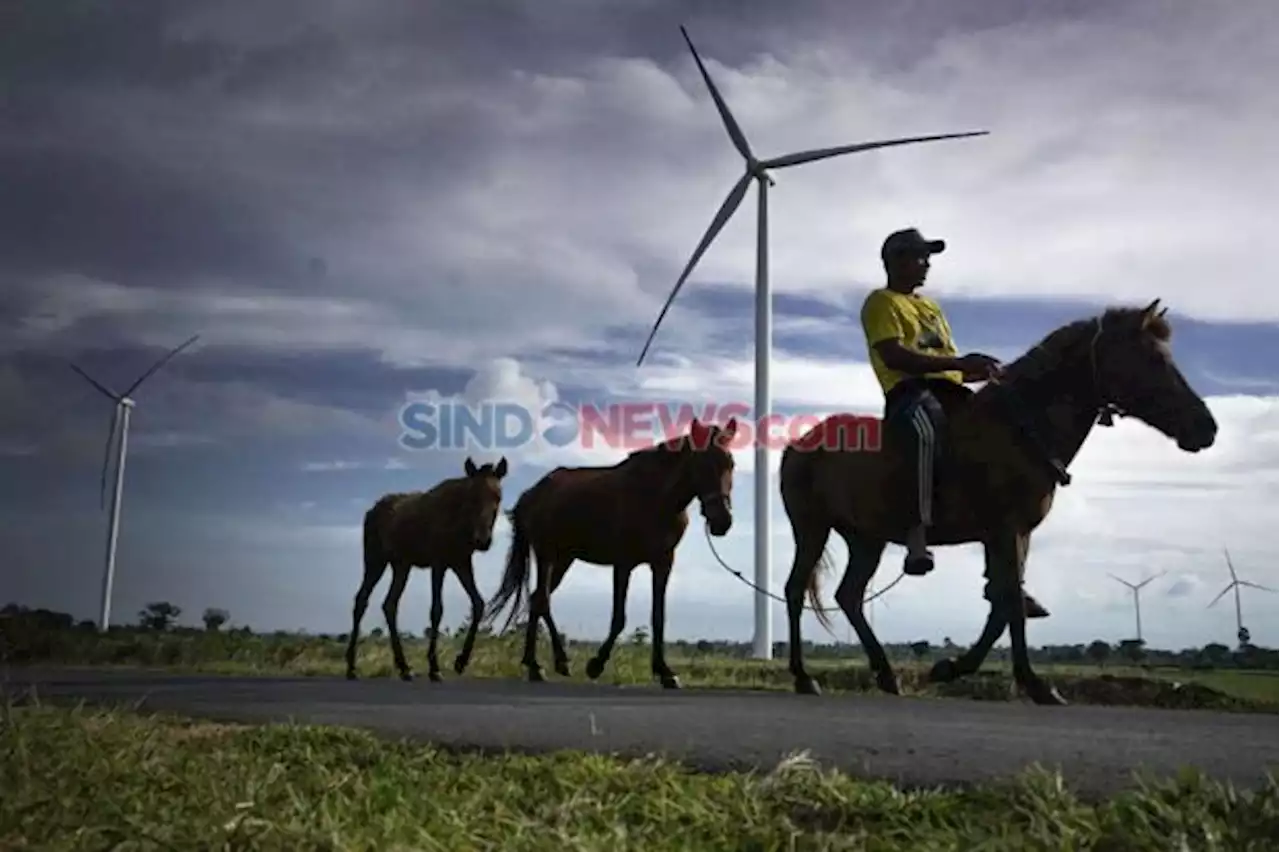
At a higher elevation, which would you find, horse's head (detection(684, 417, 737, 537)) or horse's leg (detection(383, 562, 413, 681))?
horse's head (detection(684, 417, 737, 537))

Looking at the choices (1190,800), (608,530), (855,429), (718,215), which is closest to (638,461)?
(608,530)

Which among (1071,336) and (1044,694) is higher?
(1071,336)

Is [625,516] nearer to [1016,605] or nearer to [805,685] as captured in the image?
[805,685]

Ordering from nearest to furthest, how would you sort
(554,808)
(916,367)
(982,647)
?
(554,808), (982,647), (916,367)

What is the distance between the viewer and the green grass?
9.42 ft

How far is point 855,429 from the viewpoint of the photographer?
896cm

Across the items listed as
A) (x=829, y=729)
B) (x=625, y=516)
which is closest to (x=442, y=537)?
(x=625, y=516)

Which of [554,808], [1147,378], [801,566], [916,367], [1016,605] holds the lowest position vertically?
[554,808]

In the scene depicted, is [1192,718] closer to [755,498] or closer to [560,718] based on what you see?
[560,718]

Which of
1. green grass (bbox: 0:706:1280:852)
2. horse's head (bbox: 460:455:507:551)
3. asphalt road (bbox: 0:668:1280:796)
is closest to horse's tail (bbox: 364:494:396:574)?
horse's head (bbox: 460:455:507:551)

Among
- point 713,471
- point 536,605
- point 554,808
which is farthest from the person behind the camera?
point 536,605

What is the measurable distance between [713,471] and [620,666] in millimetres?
4137

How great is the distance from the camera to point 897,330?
8.34 metres

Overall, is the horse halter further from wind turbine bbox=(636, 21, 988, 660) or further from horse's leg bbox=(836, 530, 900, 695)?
wind turbine bbox=(636, 21, 988, 660)
